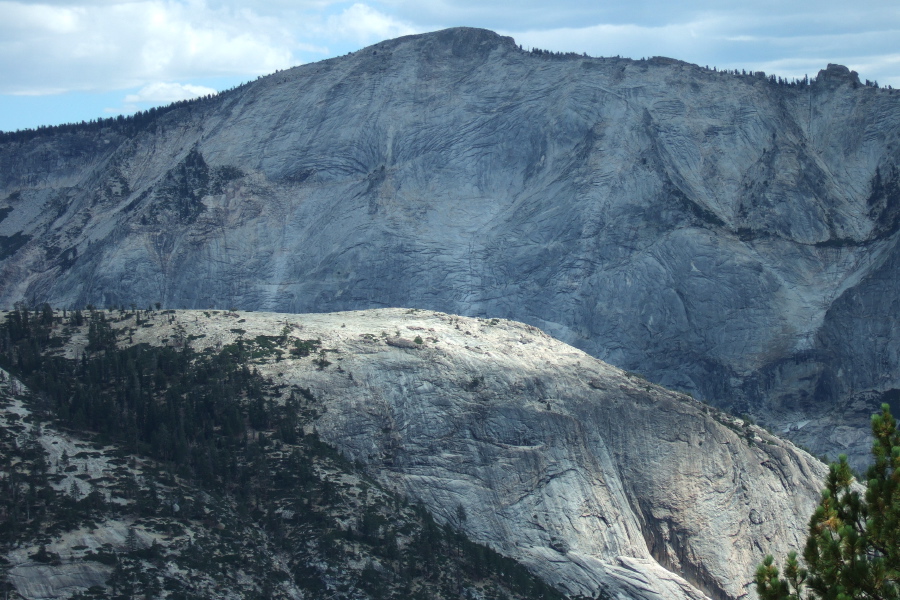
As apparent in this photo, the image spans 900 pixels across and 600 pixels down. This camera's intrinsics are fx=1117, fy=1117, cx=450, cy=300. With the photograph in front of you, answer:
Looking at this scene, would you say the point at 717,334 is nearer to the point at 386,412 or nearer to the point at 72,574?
the point at 386,412

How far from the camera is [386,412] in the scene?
108m

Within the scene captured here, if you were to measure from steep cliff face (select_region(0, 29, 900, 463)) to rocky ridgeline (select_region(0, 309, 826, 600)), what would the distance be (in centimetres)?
4510

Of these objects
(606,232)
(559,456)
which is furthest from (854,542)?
(606,232)

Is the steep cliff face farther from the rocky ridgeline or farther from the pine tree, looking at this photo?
the pine tree

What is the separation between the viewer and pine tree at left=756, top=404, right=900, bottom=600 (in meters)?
27.0

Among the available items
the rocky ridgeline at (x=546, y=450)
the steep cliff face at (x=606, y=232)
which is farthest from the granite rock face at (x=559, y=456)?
the steep cliff face at (x=606, y=232)

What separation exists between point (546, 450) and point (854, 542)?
3206 inches

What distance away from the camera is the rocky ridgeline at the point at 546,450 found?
4003 inches

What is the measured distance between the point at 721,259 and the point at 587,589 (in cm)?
8645

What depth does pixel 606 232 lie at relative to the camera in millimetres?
174500

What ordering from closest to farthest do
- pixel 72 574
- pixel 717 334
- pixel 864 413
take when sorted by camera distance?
pixel 72 574
pixel 864 413
pixel 717 334

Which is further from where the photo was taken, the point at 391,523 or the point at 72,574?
the point at 391,523

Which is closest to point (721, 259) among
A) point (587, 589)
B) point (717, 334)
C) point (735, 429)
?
point (717, 334)

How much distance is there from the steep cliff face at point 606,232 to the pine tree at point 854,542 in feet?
426
